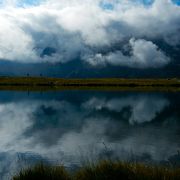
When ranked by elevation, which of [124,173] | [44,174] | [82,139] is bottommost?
[82,139]

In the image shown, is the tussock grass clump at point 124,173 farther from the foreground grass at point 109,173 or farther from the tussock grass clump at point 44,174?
the tussock grass clump at point 44,174

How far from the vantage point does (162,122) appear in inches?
1849

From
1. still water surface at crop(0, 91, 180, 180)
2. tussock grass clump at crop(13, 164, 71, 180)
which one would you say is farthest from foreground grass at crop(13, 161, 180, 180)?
still water surface at crop(0, 91, 180, 180)

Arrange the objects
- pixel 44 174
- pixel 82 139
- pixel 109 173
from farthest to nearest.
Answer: pixel 82 139 → pixel 44 174 → pixel 109 173

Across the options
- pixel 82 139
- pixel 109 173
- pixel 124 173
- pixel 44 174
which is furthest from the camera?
pixel 82 139

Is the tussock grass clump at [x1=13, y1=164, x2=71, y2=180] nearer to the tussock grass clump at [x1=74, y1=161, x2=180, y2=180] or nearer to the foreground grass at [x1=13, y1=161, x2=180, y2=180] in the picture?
the foreground grass at [x1=13, y1=161, x2=180, y2=180]

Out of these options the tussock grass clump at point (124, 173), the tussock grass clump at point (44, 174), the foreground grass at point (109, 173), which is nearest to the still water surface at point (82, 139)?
the tussock grass clump at point (44, 174)

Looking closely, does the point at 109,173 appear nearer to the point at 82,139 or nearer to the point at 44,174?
the point at 44,174

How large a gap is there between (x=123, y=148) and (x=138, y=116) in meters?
26.2

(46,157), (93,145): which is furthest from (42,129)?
(46,157)

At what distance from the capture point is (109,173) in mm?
14367

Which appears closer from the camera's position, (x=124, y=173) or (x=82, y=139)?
(x=124, y=173)

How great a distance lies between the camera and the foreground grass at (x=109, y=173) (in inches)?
549

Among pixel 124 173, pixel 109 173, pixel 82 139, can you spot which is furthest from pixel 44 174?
pixel 82 139
